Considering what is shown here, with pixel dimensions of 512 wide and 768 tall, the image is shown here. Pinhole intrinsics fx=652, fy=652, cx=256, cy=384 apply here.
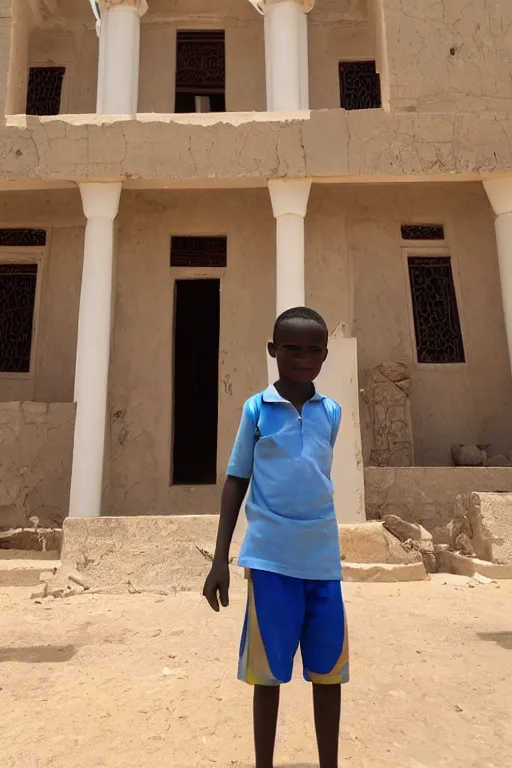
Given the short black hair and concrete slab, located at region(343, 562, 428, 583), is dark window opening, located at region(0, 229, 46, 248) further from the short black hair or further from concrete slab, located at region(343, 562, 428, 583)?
the short black hair

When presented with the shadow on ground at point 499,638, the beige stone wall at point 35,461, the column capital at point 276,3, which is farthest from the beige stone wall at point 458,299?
the shadow on ground at point 499,638

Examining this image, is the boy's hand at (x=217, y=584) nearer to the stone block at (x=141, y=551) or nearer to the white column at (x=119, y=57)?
the stone block at (x=141, y=551)

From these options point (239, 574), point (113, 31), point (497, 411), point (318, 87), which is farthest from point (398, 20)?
point (239, 574)

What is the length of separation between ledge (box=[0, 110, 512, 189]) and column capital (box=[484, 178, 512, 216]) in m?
0.19

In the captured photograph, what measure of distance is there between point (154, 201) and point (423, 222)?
4018 mm

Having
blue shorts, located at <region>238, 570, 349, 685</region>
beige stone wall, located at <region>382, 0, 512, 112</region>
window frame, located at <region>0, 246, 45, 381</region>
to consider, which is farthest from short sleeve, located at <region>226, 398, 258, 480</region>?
window frame, located at <region>0, 246, 45, 381</region>

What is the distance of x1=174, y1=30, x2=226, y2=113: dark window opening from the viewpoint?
1050 cm

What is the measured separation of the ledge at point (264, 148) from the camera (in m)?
7.77

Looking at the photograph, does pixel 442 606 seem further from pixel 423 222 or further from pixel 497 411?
pixel 423 222

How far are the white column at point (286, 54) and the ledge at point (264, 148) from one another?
56 centimetres

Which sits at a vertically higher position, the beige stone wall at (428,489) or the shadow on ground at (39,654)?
the beige stone wall at (428,489)

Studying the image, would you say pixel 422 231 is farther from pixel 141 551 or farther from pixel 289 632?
pixel 289 632

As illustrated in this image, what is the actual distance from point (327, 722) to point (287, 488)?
2.15 feet

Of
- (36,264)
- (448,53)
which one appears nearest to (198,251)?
(36,264)
